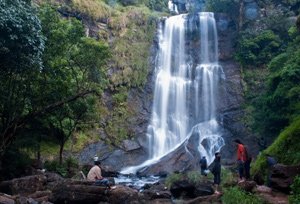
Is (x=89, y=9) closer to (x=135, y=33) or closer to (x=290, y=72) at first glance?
(x=135, y=33)

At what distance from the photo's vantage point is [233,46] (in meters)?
36.3

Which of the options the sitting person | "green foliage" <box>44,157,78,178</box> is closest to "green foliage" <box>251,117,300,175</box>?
the sitting person

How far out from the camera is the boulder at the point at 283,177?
1077 cm

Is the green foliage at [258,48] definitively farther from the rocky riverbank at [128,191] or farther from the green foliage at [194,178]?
the rocky riverbank at [128,191]

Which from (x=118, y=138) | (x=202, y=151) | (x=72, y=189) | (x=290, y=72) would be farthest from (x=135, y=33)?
(x=72, y=189)

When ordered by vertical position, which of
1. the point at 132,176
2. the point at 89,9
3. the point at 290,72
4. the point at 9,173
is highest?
the point at 89,9

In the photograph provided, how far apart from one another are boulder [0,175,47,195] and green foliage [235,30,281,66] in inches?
941

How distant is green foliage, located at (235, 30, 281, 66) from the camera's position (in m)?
33.8

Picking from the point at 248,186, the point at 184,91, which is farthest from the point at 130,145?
the point at 248,186

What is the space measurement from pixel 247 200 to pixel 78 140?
20.4 meters

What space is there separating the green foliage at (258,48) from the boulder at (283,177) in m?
24.3

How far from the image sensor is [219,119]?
105ft

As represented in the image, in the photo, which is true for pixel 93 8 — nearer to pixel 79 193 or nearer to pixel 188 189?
pixel 188 189

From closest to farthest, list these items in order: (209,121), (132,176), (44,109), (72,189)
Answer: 1. (72,189)
2. (44,109)
3. (132,176)
4. (209,121)
